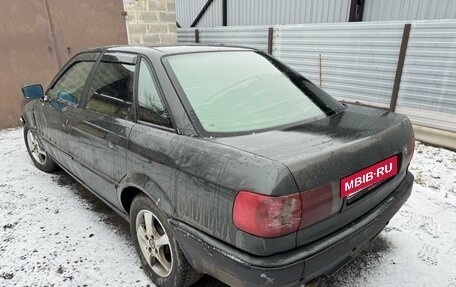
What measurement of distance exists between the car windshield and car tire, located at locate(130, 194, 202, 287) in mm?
685

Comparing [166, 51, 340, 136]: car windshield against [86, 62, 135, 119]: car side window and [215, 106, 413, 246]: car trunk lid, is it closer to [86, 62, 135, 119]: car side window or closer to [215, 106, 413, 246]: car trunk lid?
[215, 106, 413, 246]: car trunk lid

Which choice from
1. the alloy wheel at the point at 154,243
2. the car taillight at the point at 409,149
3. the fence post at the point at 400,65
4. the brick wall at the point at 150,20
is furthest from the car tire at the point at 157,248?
the brick wall at the point at 150,20

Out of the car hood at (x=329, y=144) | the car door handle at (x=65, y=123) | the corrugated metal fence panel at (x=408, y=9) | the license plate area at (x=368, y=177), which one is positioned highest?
the corrugated metal fence panel at (x=408, y=9)

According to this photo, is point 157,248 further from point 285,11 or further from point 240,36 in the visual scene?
point 285,11

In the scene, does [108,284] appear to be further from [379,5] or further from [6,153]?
[379,5]

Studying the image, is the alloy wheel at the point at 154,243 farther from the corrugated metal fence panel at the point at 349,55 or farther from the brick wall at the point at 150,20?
the brick wall at the point at 150,20

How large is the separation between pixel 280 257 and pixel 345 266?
103cm

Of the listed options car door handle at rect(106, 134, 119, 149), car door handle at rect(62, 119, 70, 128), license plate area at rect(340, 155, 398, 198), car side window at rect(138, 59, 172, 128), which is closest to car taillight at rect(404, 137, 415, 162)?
license plate area at rect(340, 155, 398, 198)

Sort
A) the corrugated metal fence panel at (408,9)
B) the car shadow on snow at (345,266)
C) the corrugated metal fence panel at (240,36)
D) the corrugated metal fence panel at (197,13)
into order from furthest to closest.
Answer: the corrugated metal fence panel at (197,13)
the corrugated metal fence panel at (240,36)
the corrugated metal fence panel at (408,9)
the car shadow on snow at (345,266)

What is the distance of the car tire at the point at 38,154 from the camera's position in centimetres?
389

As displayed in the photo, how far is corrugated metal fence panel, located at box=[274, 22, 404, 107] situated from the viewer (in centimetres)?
524

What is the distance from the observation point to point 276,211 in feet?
→ 4.63

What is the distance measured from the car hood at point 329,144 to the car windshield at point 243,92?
13cm

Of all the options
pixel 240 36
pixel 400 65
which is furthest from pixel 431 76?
pixel 240 36
